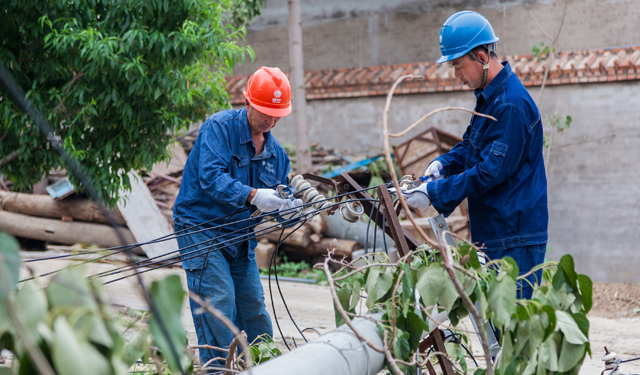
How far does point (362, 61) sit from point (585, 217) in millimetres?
4932

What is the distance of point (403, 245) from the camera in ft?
7.11

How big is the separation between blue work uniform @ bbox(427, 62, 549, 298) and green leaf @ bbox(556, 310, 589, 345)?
0.87m

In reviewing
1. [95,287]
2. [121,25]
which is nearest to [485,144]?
[95,287]

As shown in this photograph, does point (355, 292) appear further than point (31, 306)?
Yes

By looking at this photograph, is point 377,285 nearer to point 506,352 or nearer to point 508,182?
point 506,352

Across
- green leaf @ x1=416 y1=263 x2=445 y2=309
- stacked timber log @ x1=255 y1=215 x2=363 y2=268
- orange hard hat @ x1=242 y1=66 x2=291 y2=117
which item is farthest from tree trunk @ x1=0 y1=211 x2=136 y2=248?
green leaf @ x1=416 y1=263 x2=445 y2=309

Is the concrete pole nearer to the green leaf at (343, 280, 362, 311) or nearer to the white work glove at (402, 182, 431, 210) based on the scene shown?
the white work glove at (402, 182, 431, 210)

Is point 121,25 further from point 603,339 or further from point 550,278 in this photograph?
point 603,339

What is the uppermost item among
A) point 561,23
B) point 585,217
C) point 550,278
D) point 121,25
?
point 561,23

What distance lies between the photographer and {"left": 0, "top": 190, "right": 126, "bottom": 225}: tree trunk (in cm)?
747

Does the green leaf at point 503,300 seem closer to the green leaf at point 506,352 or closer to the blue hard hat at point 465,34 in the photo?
the green leaf at point 506,352

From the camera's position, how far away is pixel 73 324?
98 cm

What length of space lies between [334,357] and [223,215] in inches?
76.3

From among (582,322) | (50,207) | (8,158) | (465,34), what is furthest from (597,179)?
(50,207)
